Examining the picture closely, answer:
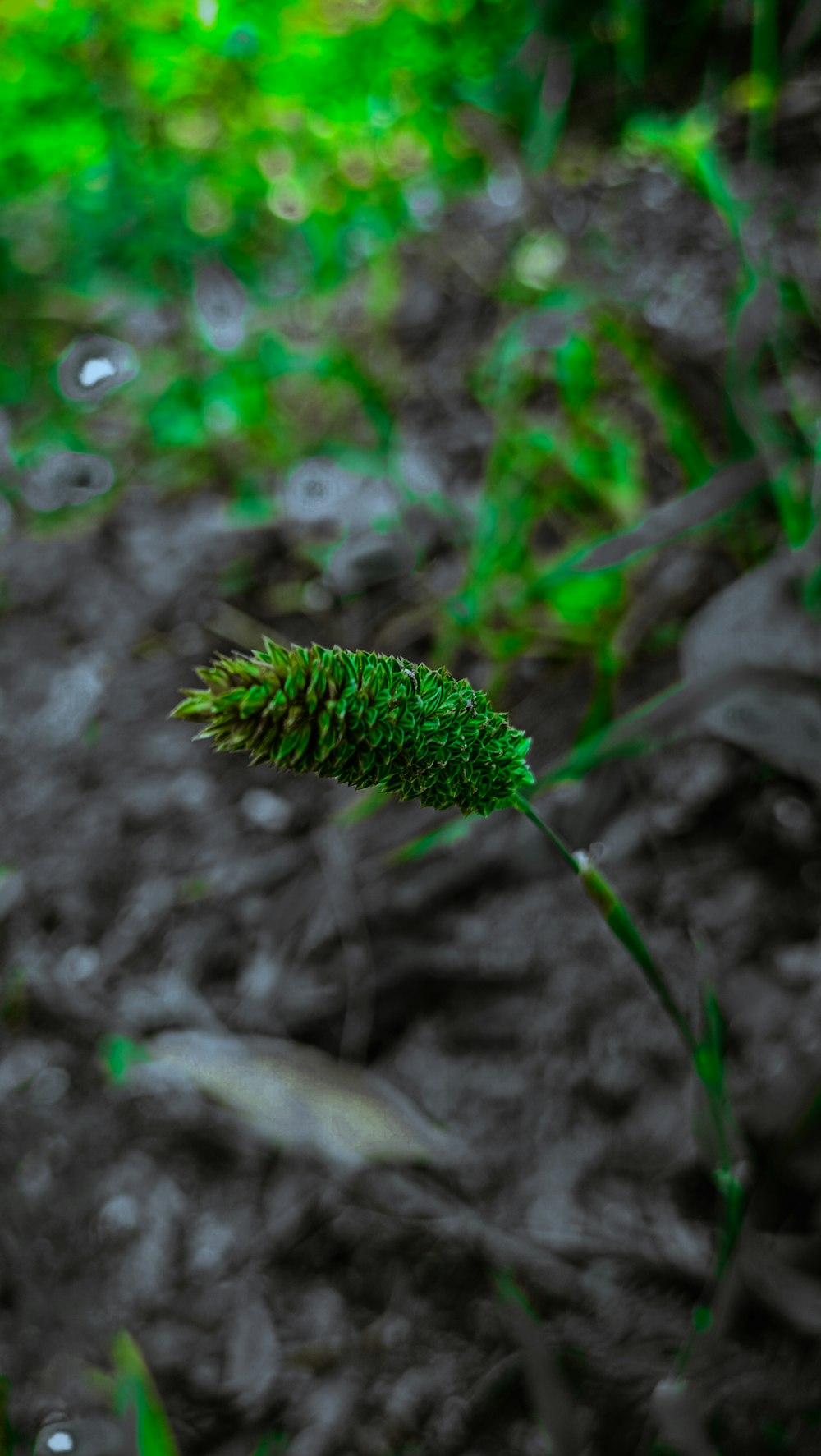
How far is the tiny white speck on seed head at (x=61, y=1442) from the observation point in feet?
3.20

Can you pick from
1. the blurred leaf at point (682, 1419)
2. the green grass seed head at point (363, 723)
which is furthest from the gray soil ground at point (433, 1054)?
the green grass seed head at point (363, 723)

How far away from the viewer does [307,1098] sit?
106cm

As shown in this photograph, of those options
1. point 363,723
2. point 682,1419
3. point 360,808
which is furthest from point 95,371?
point 682,1419

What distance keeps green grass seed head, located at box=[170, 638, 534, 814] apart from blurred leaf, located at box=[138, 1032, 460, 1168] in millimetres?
609

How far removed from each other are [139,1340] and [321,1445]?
248mm

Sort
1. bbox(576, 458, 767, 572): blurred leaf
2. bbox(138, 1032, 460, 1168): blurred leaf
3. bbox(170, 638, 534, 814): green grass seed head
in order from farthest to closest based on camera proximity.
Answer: bbox(576, 458, 767, 572): blurred leaf, bbox(138, 1032, 460, 1168): blurred leaf, bbox(170, 638, 534, 814): green grass seed head

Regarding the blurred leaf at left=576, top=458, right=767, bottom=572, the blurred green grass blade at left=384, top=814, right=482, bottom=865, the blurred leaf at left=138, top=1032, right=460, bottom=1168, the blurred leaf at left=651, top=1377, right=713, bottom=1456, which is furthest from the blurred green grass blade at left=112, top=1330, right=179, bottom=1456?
the blurred leaf at left=576, top=458, right=767, bottom=572

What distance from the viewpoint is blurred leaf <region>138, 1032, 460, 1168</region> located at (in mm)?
1016

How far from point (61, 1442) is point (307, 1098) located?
0.43 meters

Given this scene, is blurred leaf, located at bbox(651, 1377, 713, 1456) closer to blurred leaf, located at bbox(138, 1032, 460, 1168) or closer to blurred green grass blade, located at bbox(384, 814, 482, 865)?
blurred leaf, located at bbox(138, 1032, 460, 1168)

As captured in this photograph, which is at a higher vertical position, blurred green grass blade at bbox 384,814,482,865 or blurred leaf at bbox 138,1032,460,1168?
blurred green grass blade at bbox 384,814,482,865

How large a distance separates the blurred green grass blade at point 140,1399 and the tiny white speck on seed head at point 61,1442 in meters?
0.06

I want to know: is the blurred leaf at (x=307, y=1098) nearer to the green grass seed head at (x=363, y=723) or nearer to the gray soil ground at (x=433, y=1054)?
the gray soil ground at (x=433, y=1054)

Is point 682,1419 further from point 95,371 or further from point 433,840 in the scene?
point 95,371
